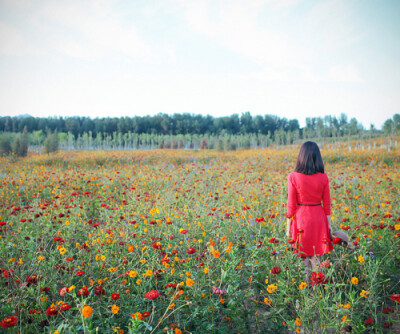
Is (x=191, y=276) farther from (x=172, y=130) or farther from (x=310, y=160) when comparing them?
(x=172, y=130)

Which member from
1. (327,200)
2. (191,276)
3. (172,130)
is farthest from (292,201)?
(172,130)

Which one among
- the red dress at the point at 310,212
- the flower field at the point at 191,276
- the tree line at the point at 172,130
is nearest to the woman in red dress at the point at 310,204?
the red dress at the point at 310,212

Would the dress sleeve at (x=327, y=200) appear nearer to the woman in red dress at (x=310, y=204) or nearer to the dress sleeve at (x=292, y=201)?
the woman in red dress at (x=310, y=204)

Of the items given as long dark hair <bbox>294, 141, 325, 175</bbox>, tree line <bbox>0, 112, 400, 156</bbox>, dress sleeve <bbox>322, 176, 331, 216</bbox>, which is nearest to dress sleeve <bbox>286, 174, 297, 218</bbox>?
long dark hair <bbox>294, 141, 325, 175</bbox>

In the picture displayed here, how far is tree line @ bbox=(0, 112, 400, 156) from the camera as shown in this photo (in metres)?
53.5

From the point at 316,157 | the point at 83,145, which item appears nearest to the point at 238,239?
the point at 316,157

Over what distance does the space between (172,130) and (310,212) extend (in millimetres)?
87186

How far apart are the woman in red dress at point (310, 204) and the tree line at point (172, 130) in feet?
145

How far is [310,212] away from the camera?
2.81 meters

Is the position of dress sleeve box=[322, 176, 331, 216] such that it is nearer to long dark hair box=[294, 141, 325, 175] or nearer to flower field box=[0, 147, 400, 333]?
long dark hair box=[294, 141, 325, 175]

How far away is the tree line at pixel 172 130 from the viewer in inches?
2108

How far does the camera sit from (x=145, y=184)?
279 inches

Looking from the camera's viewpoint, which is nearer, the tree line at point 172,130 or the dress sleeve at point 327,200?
the dress sleeve at point 327,200

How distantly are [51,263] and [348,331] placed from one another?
2758 millimetres
